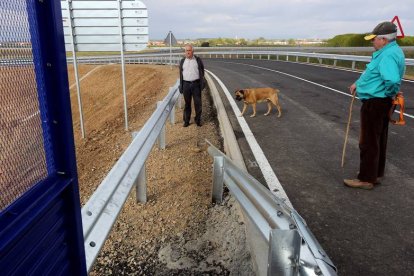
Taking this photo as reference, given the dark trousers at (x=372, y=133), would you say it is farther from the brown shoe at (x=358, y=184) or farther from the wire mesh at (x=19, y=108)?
the wire mesh at (x=19, y=108)

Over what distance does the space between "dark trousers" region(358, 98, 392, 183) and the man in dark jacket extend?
4.36 meters

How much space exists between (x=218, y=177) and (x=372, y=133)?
7.19ft

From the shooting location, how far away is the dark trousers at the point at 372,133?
475 centimetres

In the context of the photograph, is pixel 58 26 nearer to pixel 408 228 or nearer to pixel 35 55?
pixel 35 55

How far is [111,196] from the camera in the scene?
9.85 ft

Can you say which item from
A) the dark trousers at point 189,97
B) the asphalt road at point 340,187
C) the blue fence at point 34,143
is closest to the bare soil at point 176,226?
the asphalt road at point 340,187

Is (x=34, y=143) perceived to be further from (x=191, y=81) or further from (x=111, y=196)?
(x=191, y=81)

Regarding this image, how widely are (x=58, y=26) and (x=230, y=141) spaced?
5142 millimetres

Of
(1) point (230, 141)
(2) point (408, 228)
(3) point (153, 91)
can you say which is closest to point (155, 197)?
(1) point (230, 141)

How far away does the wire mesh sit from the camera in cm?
147

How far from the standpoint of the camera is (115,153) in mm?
8094

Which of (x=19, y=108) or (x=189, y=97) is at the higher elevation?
(x=19, y=108)

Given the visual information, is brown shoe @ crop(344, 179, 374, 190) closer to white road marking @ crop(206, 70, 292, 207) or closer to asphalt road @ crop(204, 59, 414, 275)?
asphalt road @ crop(204, 59, 414, 275)

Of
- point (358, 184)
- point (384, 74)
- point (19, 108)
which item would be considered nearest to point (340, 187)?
point (358, 184)
